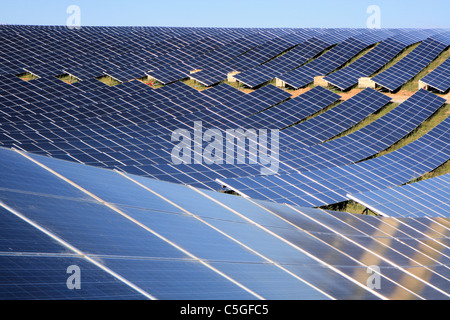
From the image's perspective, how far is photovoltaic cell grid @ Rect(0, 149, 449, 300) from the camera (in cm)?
683

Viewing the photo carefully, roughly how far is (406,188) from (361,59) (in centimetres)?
3467

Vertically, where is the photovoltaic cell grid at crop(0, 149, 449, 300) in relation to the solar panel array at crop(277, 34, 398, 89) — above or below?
below

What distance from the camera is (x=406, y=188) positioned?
25984 millimetres

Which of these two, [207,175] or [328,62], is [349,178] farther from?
[328,62]

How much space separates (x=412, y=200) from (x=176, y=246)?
17.7 metres

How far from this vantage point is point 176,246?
8734 mm

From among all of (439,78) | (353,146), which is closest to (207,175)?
(353,146)

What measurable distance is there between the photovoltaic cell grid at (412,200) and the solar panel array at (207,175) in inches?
4.5

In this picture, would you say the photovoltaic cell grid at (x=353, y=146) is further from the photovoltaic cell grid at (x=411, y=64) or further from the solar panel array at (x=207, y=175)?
the photovoltaic cell grid at (x=411, y=64)

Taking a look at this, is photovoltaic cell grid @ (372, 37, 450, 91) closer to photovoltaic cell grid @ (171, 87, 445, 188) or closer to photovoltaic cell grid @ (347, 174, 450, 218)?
photovoltaic cell grid @ (171, 87, 445, 188)

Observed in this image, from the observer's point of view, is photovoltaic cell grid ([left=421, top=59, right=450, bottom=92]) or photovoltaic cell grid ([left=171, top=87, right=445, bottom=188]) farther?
photovoltaic cell grid ([left=421, top=59, right=450, bottom=92])

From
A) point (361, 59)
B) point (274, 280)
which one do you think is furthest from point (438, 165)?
point (274, 280)

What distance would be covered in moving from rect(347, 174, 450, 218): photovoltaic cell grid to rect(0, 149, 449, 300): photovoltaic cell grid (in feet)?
28.0

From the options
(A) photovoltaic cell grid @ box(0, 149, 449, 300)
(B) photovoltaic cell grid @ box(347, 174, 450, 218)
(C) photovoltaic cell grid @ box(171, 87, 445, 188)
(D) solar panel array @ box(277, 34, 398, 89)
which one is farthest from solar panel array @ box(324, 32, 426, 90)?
(A) photovoltaic cell grid @ box(0, 149, 449, 300)
